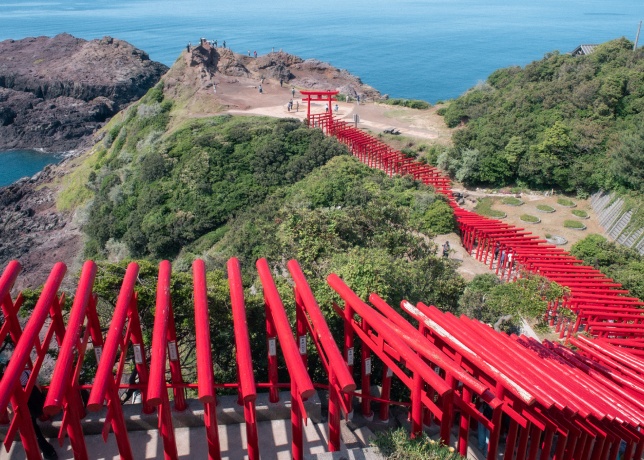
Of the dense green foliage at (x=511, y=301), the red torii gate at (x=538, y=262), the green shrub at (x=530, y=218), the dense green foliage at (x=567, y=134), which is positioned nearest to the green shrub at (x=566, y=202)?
the dense green foliage at (x=567, y=134)

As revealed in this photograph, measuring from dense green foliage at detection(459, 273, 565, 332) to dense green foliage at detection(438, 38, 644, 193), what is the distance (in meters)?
14.6

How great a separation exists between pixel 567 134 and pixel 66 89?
66.8 m

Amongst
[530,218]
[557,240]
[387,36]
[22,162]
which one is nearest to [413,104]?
[530,218]

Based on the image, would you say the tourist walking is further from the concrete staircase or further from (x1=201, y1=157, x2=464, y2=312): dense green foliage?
the concrete staircase

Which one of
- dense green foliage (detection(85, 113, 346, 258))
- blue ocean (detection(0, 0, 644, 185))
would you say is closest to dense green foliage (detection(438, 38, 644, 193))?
dense green foliage (detection(85, 113, 346, 258))

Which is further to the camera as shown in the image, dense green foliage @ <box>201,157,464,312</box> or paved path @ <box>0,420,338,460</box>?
dense green foliage @ <box>201,157,464,312</box>

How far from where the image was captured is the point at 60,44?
88.6m

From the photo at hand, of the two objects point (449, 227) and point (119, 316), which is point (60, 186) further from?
point (119, 316)

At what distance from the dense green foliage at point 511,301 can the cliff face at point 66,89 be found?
6310 centimetres

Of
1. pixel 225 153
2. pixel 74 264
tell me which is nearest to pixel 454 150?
pixel 225 153

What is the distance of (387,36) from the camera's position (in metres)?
153

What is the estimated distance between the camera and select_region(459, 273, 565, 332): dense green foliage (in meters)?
16.7

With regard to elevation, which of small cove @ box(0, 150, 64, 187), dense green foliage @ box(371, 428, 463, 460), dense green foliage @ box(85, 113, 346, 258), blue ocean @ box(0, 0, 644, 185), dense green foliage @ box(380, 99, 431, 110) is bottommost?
small cove @ box(0, 150, 64, 187)

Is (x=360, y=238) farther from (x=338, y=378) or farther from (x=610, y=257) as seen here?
(x=338, y=378)
